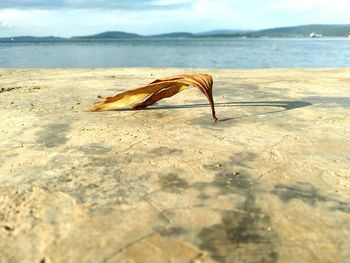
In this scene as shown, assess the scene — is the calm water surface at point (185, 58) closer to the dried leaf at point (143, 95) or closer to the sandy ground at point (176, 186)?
the dried leaf at point (143, 95)

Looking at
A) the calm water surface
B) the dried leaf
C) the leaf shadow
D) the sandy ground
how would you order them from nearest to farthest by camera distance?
the sandy ground
the dried leaf
the leaf shadow
the calm water surface

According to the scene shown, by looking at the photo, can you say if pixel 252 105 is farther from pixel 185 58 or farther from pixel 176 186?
pixel 185 58

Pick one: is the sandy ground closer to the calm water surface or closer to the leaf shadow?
the leaf shadow

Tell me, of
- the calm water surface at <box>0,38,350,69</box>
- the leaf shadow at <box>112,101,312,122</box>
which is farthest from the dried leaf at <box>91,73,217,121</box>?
the calm water surface at <box>0,38,350,69</box>

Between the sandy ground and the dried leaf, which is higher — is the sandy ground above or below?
below

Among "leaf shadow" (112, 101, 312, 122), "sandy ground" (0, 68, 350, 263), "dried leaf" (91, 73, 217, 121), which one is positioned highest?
"dried leaf" (91, 73, 217, 121)

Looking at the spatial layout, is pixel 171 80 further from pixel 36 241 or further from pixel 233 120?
pixel 36 241

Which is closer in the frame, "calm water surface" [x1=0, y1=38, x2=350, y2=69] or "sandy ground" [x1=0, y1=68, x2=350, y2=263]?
"sandy ground" [x1=0, y1=68, x2=350, y2=263]

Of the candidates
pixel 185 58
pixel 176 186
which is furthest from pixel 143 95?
pixel 185 58

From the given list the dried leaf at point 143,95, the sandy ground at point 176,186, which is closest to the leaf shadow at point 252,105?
the dried leaf at point 143,95

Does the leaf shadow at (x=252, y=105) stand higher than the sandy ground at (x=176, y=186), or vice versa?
the sandy ground at (x=176, y=186)
